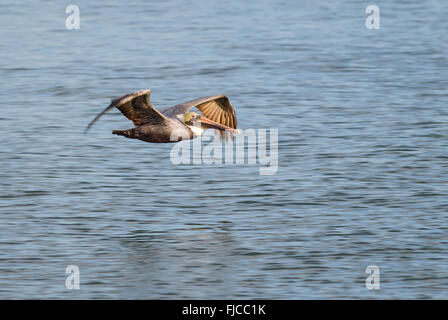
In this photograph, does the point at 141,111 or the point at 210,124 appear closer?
the point at 141,111

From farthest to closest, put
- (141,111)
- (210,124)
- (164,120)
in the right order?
(210,124)
(164,120)
(141,111)

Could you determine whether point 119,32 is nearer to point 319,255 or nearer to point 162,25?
point 162,25

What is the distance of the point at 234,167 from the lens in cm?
2278

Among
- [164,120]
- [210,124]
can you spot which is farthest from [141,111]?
[210,124]

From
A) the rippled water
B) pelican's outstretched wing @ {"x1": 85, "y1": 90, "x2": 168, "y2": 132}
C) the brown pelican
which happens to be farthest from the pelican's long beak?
the rippled water

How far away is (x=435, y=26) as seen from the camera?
36625 millimetres

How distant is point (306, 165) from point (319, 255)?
16.4ft

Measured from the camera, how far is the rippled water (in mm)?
17422

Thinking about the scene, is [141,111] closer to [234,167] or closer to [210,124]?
[210,124]

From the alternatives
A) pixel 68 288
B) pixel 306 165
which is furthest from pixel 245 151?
pixel 68 288

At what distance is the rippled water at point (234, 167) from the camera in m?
17.4

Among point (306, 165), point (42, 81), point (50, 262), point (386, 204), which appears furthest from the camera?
point (42, 81)

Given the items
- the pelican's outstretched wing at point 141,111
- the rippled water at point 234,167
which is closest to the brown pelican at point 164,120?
the pelican's outstretched wing at point 141,111

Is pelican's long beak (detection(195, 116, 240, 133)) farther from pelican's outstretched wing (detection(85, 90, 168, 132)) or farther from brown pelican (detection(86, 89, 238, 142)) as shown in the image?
pelican's outstretched wing (detection(85, 90, 168, 132))
